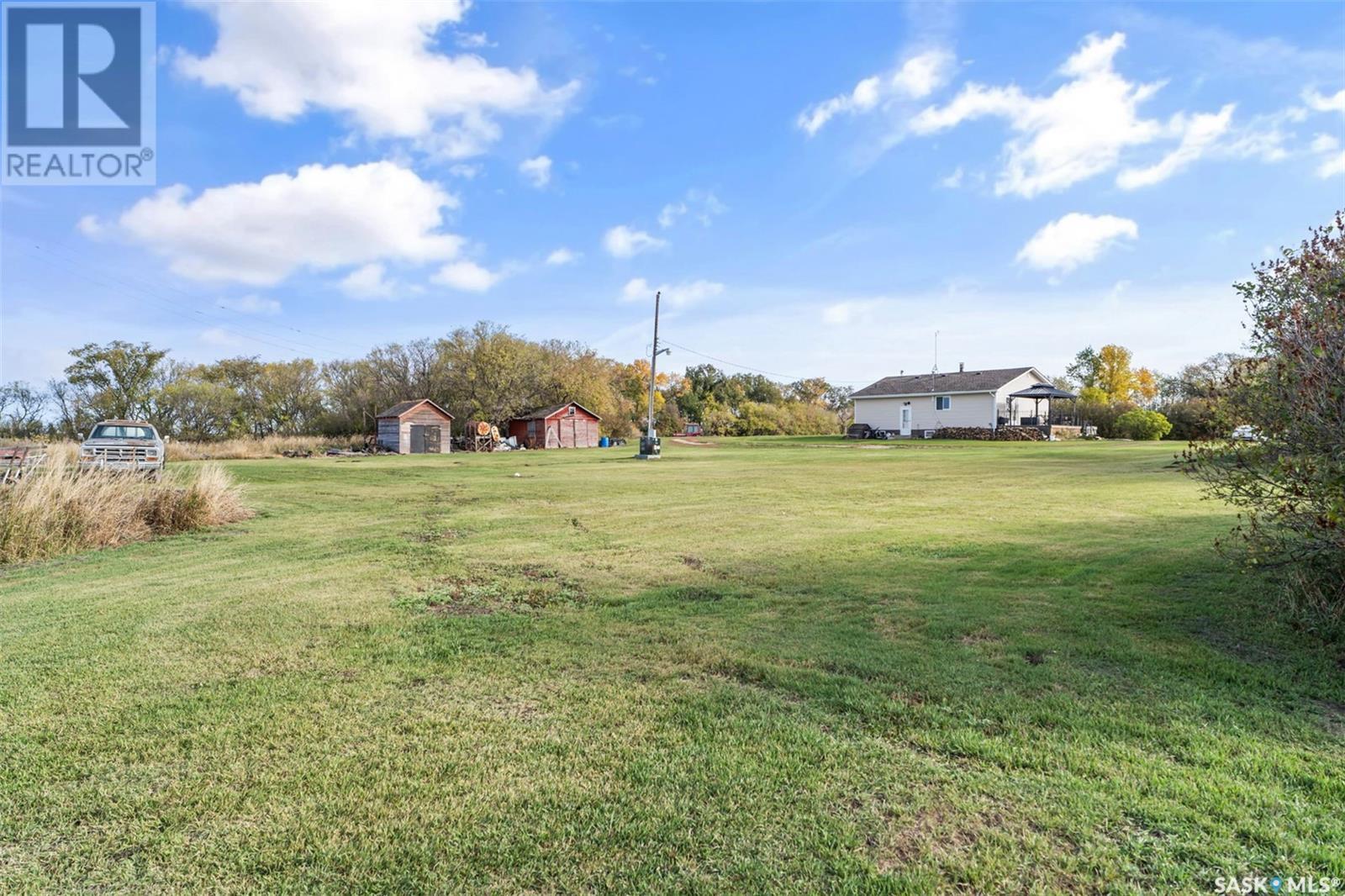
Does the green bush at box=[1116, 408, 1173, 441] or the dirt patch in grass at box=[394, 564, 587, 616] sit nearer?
the dirt patch in grass at box=[394, 564, 587, 616]

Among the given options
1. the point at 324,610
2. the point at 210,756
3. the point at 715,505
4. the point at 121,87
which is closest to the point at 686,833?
the point at 210,756

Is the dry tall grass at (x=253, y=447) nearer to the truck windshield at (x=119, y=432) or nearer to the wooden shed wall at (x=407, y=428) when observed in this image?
the wooden shed wall at (x=407, y=428)

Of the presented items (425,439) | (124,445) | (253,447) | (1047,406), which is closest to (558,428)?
(425,439)

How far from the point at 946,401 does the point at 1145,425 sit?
11.3 meters

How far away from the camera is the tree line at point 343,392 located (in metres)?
43.1

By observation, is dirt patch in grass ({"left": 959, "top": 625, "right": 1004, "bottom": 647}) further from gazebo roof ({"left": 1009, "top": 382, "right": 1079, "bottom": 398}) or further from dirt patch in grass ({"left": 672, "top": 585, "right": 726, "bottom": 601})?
gazebo roof ({"left": 1009, "top": 382, "right": 1079, "bottom": 398})

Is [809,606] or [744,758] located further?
[809,606]

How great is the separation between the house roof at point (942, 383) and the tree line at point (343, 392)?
1006 cm

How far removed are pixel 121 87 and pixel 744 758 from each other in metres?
17.0

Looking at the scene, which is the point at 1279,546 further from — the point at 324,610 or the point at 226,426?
the point at 226,426

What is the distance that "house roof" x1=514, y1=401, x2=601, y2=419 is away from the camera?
45375mm

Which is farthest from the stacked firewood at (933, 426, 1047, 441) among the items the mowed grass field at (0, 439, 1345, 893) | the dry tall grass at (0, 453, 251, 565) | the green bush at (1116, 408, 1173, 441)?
the dry tall grass at (0, 453, 251, 565)

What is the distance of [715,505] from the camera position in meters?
12.6

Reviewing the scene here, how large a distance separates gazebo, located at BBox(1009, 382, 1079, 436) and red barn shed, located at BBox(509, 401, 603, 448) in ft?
95.6
